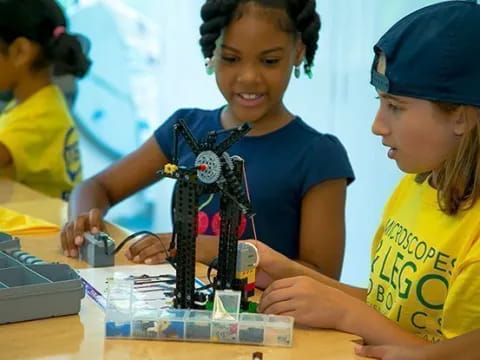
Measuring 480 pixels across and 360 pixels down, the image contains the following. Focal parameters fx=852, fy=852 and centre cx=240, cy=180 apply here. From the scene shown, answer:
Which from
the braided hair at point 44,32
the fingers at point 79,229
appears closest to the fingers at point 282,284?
the fingers at point 79,229

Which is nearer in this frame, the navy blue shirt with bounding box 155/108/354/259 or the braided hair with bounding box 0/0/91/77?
the navy blue shirt with bounding box 155/108/354/259

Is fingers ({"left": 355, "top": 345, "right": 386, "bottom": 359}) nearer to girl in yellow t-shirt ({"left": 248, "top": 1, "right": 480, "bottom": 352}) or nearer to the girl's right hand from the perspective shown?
girl in yellow t-shirt ({"left": 248, "top": 1, "right": 480, "bottom": 352})

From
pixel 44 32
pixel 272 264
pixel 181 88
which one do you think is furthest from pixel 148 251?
pixel 181 88

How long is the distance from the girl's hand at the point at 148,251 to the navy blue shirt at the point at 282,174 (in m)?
0.20

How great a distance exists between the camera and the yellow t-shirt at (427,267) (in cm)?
115

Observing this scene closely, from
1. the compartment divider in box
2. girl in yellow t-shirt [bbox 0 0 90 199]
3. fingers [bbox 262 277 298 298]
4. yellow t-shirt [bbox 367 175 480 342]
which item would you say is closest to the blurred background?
girl in yellow t-shirt [bbox 0 0 90 199]

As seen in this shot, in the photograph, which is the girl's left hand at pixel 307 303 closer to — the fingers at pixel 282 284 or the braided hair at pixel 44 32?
the fingers at pixel 282 284

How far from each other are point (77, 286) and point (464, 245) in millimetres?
555

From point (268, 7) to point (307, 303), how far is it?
0.72 meters

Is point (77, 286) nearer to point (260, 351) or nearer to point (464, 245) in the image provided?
point (260, 351)

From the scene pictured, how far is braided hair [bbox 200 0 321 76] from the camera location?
170 cm

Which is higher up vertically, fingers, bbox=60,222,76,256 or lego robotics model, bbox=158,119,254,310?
lego robotics model, bbox=158,119,254,310

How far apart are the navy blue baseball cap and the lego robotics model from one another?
9.8 inches

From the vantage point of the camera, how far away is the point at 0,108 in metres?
2.88
